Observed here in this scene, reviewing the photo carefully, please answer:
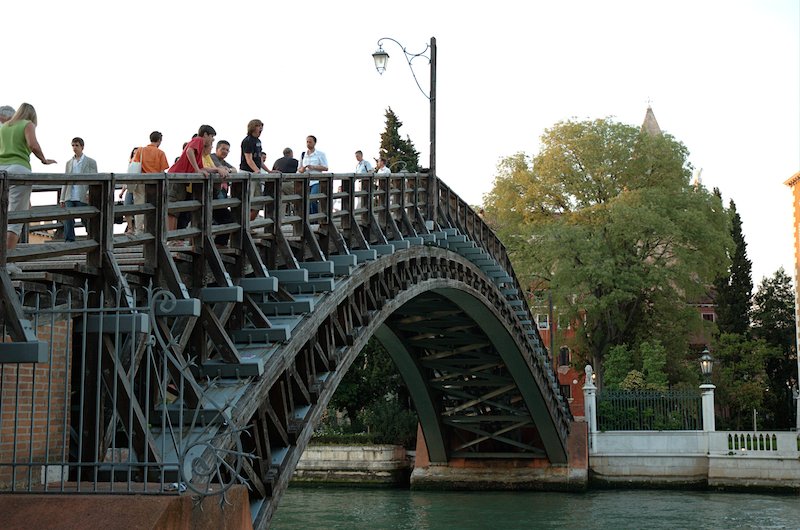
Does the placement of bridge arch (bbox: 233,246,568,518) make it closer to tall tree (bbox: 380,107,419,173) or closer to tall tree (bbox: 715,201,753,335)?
tall tree (bbox: 380,107,419,173)

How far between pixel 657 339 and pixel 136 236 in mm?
31422

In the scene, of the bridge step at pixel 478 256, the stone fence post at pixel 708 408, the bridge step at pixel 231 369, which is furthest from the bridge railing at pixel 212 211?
the stone fence post at pixel 708 408

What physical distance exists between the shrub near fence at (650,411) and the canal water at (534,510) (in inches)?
116

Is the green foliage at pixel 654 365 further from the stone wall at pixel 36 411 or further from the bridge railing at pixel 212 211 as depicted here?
Result: the stone wall at pixel 36 411

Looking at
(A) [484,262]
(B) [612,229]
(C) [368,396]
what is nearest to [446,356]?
(A) [484,262]

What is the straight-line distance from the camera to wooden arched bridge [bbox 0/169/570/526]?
23.8ft

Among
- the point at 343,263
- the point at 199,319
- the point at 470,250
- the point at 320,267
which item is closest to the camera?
the point at 199,319

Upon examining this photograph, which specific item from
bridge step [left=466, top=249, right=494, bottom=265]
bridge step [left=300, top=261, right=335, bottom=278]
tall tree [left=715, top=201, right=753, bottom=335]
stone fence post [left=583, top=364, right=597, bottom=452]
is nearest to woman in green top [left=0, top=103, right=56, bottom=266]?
bridge step [left=300, top=261, right=335, bottom=278]

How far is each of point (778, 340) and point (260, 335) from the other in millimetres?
44171

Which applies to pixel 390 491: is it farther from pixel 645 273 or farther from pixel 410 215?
pixel 410 215

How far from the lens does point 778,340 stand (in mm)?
51094

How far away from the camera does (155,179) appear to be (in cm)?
904

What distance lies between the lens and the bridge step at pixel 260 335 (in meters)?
10.6

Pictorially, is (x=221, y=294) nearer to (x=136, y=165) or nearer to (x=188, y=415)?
(x=188, y=415)
